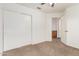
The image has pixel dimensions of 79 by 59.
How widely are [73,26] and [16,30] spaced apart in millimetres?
2857

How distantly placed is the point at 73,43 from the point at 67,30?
806 mm

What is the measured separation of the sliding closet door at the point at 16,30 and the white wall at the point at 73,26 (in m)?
2.21

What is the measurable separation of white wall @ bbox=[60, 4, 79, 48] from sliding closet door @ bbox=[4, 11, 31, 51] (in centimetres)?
221

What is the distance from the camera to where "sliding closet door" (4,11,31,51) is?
14.3ft

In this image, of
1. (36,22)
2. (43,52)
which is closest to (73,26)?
(43,52)

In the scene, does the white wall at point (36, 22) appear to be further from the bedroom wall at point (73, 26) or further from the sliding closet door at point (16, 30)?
the bedroom wall at point (73, 26)

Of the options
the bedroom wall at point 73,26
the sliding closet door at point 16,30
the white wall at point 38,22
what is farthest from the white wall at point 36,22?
the bedroom wall at point 73,26

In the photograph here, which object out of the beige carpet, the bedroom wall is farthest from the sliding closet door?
the bedroom wall

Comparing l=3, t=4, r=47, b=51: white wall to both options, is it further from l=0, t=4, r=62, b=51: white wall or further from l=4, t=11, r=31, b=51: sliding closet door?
l=4, t=11, r=31, b=51: sliding closet door

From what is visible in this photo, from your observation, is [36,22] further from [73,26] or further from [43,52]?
[43,52]

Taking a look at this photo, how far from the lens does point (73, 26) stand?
5.12 metres

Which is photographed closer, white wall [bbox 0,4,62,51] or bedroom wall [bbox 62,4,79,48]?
white wall [bbox 0,4,62,51]

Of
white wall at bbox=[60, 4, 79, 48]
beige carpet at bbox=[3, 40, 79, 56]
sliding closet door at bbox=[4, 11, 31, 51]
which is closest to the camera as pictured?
beige carpet at bbox=[3, 40, 79, 56]

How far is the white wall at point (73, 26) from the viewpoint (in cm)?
494
